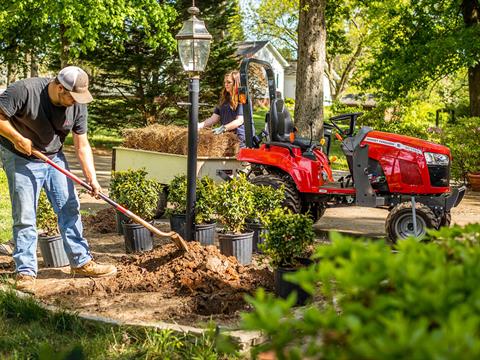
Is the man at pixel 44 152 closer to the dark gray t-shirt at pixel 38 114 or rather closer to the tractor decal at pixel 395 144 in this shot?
the dark gray t-shirt at pixel 38 114

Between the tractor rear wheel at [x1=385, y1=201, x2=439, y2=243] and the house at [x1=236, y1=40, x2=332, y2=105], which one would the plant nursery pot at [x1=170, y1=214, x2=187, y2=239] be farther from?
the house at [x1=236, y1=40, x2=332, y2=105]

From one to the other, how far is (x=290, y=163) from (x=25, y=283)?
3070mm

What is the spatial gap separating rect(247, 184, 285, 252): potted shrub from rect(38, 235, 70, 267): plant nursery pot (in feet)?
5.69

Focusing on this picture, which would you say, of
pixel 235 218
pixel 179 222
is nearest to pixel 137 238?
pixel 179 222

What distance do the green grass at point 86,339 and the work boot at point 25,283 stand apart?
527 millimetres

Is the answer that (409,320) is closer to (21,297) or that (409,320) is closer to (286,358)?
(286,358)

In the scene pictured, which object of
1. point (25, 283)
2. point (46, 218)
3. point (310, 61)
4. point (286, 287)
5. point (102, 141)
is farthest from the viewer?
point (102, 141)

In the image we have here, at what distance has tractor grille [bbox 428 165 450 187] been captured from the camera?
6.51m

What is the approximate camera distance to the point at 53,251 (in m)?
5.84

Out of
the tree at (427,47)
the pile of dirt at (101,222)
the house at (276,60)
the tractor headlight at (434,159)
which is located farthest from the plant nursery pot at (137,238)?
the house at (276,60)

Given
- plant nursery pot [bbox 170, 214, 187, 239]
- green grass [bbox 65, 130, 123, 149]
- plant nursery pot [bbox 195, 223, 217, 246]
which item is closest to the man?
plant nursery pot [bbox 195, 223, 217, 246]

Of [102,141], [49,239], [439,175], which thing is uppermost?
[102,141]

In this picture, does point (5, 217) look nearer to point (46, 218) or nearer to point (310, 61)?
point (46, 218)

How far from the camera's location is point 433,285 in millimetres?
1596
